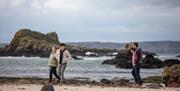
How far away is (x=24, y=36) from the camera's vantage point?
10612 centimetres

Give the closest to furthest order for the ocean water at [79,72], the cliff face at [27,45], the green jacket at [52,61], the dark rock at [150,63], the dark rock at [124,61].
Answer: the green jacket at [52,61], the ocean water at [79,72], the dark rock at [150,63], the dark rock at [124,61], the cliff face at [27,45]

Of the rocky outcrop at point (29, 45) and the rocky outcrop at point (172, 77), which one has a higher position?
the rocky outcrop at point (172, 77)

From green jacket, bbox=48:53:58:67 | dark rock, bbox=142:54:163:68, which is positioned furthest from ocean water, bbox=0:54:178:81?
A: green jacket, bbox=48:53:58:67

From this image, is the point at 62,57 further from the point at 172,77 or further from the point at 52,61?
the point at 172,77

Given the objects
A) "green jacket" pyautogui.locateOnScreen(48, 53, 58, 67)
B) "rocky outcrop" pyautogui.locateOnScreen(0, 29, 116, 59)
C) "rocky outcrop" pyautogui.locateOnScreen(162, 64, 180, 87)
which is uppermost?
"green jacket" pyautogui.locateOnScreen(48, 53, 58, 67)

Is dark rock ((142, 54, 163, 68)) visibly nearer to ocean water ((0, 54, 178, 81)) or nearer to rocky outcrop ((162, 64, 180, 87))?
ocean water ((0, 54, 178, 81))

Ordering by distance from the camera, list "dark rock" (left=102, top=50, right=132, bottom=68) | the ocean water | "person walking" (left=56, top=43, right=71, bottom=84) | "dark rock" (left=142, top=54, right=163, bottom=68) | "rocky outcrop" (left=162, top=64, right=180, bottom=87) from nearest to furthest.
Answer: "rocky outcrop" (left=162, top=64, right=180, bottom=87), "person walking" (left=56, top=43, right=71, bottom=84), the ocean water, "dark rock" (left=142, top=54, right=163, bottom=68), "dark rock" (left=102, top=50, right=132, bottom=68)

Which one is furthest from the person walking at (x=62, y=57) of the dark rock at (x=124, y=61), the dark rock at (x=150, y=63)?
the dark rock at (x=150, y=63)

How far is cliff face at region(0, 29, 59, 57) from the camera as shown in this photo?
100250mm

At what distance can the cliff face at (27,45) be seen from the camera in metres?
100

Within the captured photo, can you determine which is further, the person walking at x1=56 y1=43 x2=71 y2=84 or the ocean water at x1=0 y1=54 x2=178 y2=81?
the ocean water at x1=0 y1=54 x2=178 y2=81

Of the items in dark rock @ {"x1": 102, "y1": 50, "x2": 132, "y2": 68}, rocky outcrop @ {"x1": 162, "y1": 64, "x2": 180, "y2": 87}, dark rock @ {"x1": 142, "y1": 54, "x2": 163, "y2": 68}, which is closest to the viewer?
rocky outcrop @ {"x1": 162, "y1": 64, "x2": 180, "y2": 87}

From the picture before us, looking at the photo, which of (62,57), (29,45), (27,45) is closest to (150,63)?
(62,57)

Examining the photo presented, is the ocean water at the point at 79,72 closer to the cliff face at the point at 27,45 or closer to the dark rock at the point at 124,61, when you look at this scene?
the dark rock at the point at 124,61
